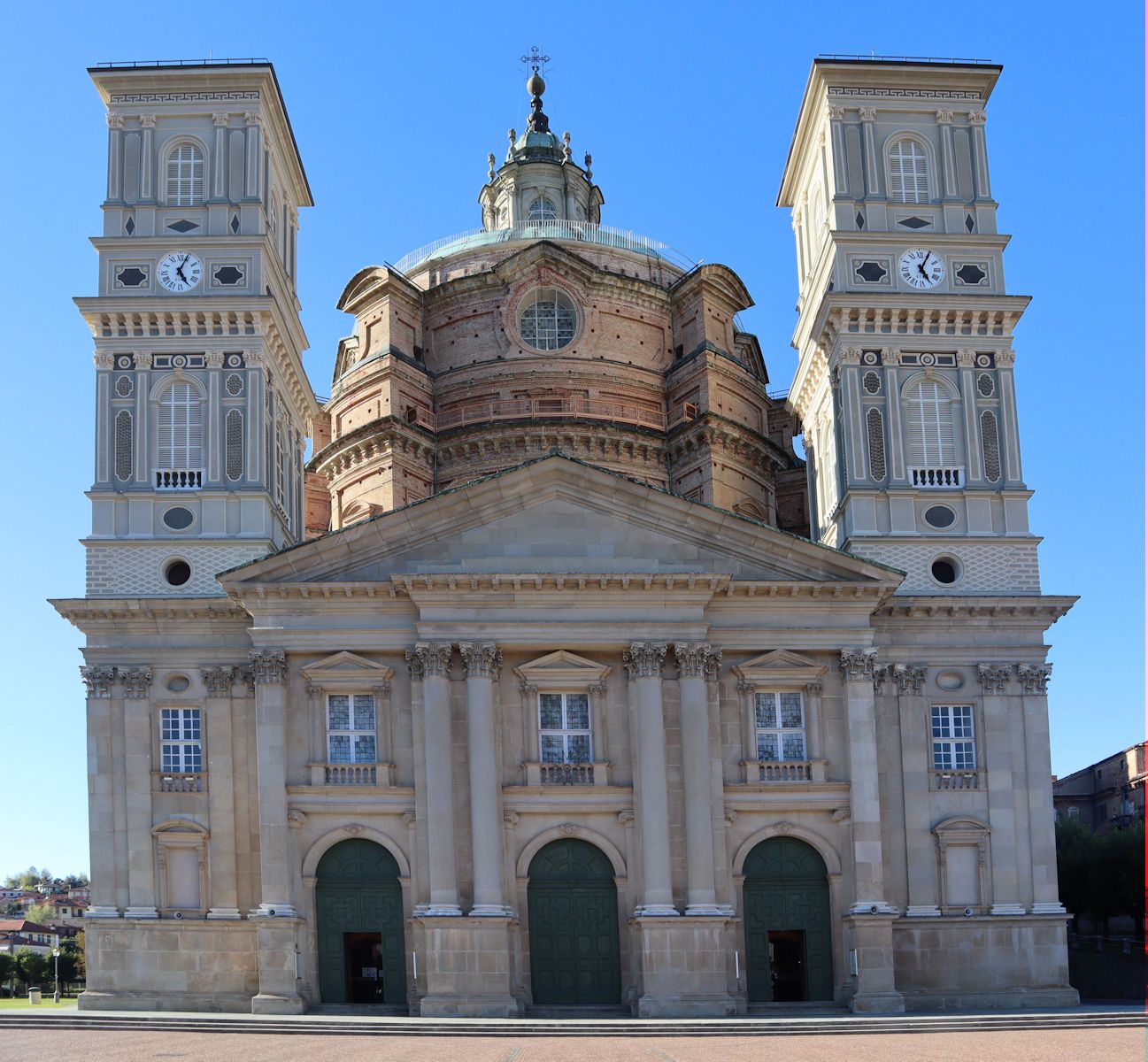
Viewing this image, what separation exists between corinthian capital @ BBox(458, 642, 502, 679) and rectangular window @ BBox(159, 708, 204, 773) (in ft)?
23.5

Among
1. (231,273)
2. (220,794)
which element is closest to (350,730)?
(220,794)

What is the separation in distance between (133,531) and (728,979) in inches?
733

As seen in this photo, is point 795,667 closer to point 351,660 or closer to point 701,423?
point 351,660

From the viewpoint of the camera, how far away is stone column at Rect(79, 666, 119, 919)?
41688mm

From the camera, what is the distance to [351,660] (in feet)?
136

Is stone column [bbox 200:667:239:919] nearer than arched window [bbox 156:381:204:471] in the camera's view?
Yes

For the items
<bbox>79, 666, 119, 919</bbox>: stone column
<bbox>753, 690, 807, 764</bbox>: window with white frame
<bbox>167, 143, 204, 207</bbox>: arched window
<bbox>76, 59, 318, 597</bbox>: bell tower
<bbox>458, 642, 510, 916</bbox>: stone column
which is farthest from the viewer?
<bbox>167, 143, 204, 207</bbox>: arched window

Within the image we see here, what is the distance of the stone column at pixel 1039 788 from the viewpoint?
42.7 metres

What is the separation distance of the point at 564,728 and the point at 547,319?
21604 mm

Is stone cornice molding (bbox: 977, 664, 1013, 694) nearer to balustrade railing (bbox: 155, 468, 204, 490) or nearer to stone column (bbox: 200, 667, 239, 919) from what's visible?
stone column (bbox: 200, 667, 239, 919)

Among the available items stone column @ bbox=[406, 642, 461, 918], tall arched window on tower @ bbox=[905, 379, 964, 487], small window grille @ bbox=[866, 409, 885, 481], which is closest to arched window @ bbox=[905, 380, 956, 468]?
tall arched window on tower @ bbox=[905, 379, 964, 487]

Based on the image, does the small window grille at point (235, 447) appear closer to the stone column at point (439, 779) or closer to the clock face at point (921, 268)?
the stone column at point (439, 779)

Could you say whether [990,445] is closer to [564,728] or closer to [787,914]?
[787,914]

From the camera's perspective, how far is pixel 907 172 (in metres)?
47.8
